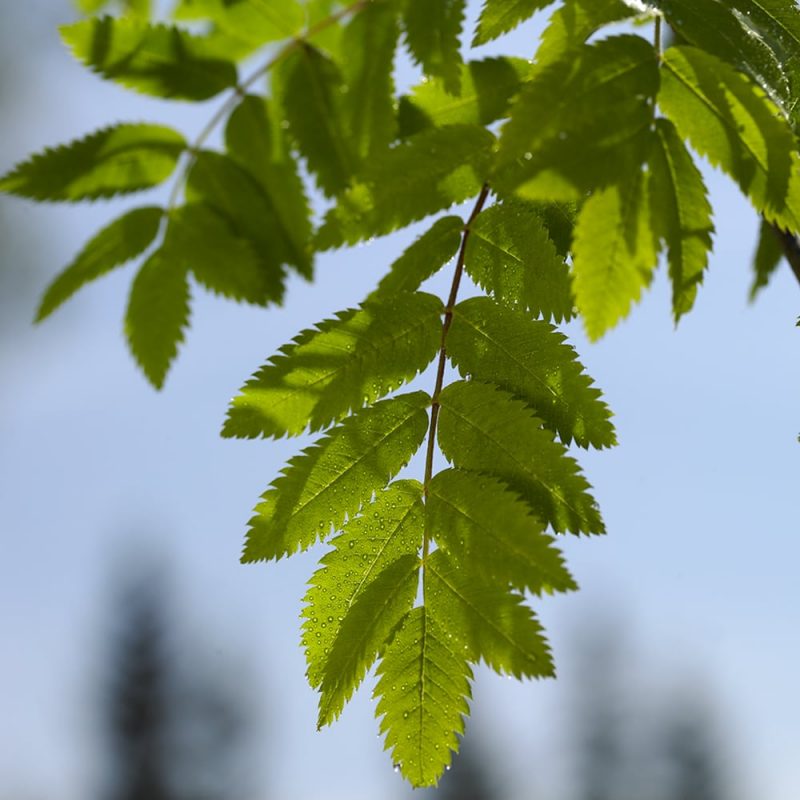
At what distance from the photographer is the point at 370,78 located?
1.27 m

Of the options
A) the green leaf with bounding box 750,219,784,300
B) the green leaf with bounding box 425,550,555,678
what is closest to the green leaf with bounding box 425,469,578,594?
the green leaf with bounding box 425,550,555,678

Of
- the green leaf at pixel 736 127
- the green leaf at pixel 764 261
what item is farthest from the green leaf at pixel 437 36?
the green leaf at pixel 764 261

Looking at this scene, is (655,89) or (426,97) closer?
(655,89)

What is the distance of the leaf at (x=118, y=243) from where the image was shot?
4.29 feet

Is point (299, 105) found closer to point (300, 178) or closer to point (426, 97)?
point (300, 178)

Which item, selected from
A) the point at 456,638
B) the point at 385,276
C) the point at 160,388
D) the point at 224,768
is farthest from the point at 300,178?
the point at 224,768

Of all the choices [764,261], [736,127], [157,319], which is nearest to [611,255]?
[736,127]

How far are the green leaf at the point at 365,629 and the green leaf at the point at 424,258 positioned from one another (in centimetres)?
41

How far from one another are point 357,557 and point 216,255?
0.50 metres

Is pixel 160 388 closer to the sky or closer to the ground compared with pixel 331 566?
closer to the sky

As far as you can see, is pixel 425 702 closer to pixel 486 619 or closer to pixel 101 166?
pixel 486 619

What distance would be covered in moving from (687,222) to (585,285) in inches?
7.5

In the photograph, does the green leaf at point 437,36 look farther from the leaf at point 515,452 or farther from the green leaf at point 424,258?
the leaf at point 515,452

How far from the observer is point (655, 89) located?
4.05 ft
